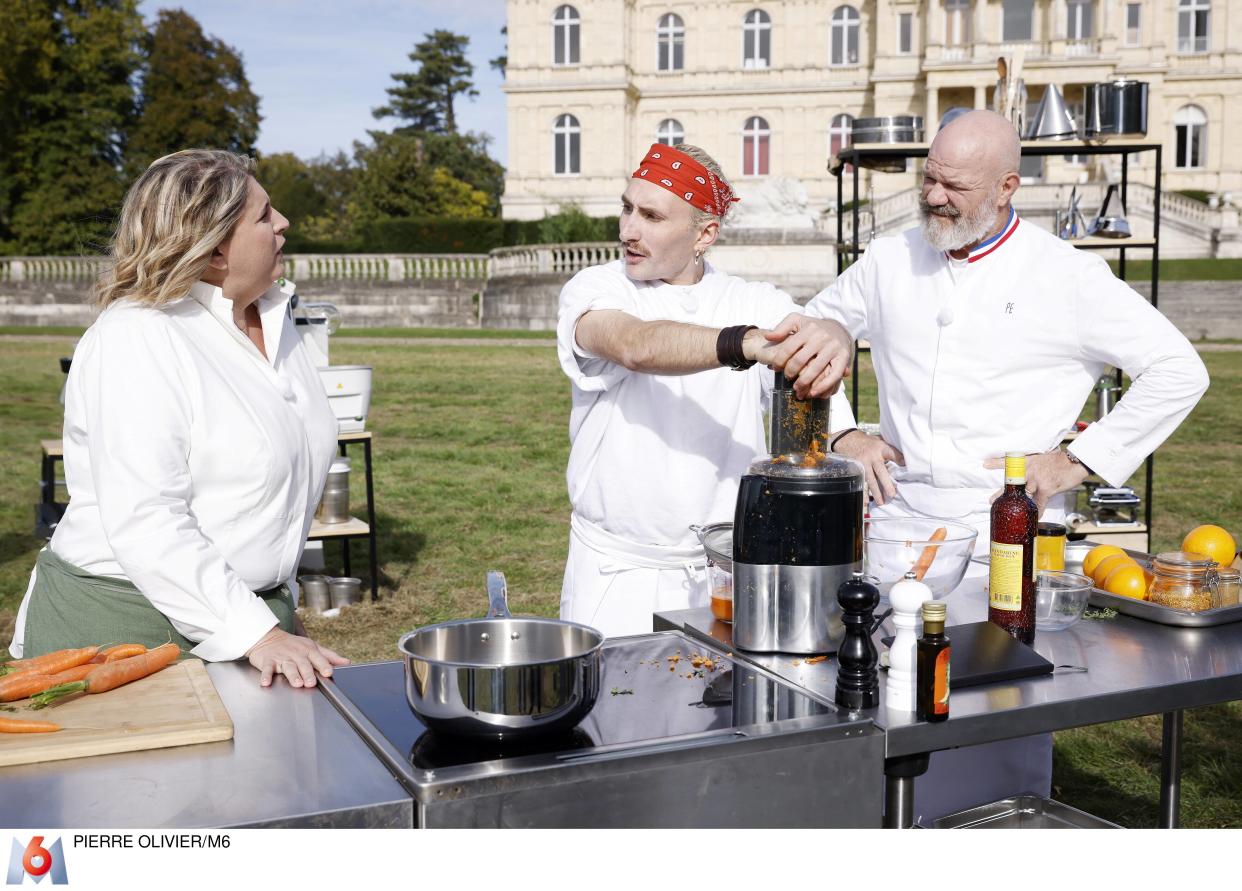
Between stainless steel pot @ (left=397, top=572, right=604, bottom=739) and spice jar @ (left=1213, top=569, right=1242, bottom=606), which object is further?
spice jar @ (left=1213, top=569, right=1242, bottom=606)

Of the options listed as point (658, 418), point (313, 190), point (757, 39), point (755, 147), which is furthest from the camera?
point (313, 190)

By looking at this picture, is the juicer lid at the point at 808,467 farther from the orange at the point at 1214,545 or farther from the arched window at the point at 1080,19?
the arched window at the point at 1080,19

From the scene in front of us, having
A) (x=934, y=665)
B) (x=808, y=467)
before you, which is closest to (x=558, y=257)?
(x=808, y=467)

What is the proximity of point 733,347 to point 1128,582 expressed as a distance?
3.77 ft

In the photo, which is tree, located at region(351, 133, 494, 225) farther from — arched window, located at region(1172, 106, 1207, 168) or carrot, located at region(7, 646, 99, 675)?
carrot, located at region(7, 646, 99, 675)

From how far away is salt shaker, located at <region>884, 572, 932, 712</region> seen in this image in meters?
2.09

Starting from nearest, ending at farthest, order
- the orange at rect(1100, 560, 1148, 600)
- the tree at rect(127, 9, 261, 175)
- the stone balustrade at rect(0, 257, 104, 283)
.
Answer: the orange at rect(1100, 560, 1148, 600), the stone balustrade at rect(0, 257, 104, 283), the tree at rect(127, 9, 261, 175)

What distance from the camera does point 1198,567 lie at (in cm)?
276

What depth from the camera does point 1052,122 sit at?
Result: 6875 millimetres

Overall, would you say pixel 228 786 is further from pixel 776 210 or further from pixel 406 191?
pixel 406 191

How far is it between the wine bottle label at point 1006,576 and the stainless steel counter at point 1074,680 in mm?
110

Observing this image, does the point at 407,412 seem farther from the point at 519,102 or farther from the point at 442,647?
the point at 519,102

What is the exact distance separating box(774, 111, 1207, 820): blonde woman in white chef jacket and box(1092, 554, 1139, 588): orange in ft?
1.55

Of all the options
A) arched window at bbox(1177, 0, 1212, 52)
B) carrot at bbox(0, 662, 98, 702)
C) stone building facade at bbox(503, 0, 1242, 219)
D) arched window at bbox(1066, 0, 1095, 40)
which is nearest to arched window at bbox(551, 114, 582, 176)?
stone building facade at bbox(503, 0, 1242, 219)
